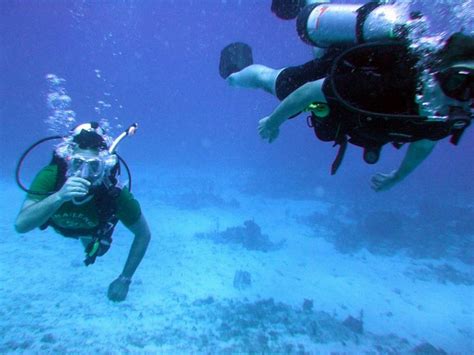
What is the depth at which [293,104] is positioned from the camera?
8.75 ft

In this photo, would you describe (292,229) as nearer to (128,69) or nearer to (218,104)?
(128,69)

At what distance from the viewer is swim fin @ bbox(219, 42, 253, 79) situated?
4.20 m

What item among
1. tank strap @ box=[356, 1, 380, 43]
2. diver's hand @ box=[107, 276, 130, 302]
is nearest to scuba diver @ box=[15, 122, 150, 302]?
diver's hand @ box=[107, 276, 130, 302]

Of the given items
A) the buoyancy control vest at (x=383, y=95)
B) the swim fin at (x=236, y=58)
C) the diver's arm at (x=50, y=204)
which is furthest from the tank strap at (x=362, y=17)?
the diver's arm at (x=50, y=204)

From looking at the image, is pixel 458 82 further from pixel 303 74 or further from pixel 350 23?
pixel 303 74

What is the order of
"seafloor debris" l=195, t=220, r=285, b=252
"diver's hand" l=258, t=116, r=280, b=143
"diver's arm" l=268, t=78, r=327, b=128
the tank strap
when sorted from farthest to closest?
1. "seafloor debris" l=195, t=220, r=285, b=252
2. "diver's hand" l=258, t=116, r=280, b=143
3. "diver's arm" l=268, t=78, r=327, b=128
4. the tank strap

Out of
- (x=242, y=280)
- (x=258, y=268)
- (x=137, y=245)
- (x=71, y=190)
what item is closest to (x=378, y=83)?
(x=71, y=190)

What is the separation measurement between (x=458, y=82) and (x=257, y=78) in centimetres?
235

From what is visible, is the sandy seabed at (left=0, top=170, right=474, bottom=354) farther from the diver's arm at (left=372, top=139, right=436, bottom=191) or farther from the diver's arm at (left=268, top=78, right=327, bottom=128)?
the diver's arm at (left=268, top=78, right=327, bottom=128)

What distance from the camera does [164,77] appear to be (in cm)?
7944

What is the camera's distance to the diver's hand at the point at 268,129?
10.2 feet

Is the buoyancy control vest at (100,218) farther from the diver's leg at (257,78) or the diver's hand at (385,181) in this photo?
the diver's hand at (385,181)

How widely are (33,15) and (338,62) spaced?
4054 cm

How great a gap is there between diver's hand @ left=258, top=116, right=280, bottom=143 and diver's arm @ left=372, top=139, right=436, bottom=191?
1.49 m
